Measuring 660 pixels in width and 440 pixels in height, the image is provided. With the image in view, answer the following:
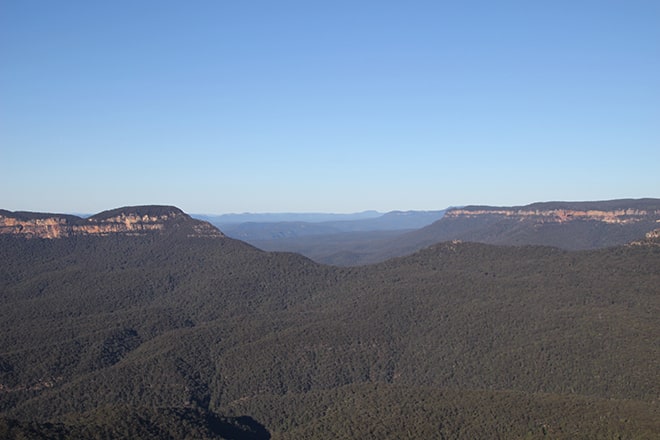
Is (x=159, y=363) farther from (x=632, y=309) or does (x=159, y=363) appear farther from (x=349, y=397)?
(x=632, y=309)

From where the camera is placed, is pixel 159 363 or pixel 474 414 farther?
pixel 159 363

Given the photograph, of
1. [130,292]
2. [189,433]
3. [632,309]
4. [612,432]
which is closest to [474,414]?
[612,432]

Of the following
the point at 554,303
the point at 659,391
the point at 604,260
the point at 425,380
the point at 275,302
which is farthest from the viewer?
the point at 275,302

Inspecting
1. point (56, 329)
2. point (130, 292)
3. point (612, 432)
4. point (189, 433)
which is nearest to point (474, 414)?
point (612, 432)

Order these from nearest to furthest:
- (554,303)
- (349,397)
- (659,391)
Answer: (659,391)
(349,397)
(554,303)

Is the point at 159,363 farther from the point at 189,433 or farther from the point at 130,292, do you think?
the point at 130,292

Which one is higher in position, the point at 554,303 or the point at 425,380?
the point at 554,303
